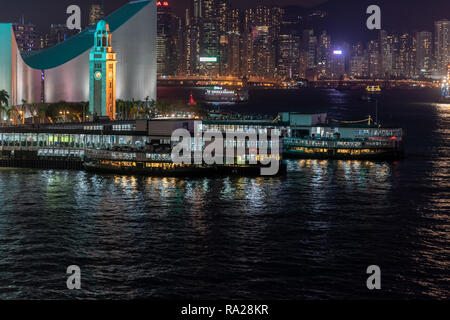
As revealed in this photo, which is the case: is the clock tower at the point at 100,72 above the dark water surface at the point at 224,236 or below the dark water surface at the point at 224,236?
above

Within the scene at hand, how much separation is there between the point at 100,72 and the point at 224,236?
53866 millimetres

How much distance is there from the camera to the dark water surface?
3002 centimetres

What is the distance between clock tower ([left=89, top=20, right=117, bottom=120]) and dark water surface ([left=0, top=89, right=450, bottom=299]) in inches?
1196

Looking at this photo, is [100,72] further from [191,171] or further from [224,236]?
[224,236]

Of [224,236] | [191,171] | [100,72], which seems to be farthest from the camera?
[100,72]

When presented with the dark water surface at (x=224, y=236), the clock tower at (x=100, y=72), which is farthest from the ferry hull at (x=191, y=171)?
the clock tower at (x=100, y=72)

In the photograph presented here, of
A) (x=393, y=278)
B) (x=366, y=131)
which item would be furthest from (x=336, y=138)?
(x=393, y=278)

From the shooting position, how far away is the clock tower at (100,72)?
287ft

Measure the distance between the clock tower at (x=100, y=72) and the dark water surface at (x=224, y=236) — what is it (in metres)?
30.4

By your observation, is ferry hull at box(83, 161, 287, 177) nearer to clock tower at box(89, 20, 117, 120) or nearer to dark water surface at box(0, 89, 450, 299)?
dark water surface at box(0, 89, 450, 299)

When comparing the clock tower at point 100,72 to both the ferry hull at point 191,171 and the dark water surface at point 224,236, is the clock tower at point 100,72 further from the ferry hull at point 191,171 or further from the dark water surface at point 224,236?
the dark water surface at point 224,236

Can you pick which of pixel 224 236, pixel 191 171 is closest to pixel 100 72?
pixel 191 171

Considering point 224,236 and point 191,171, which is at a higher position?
point 191,171

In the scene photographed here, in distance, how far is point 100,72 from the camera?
288 feet
